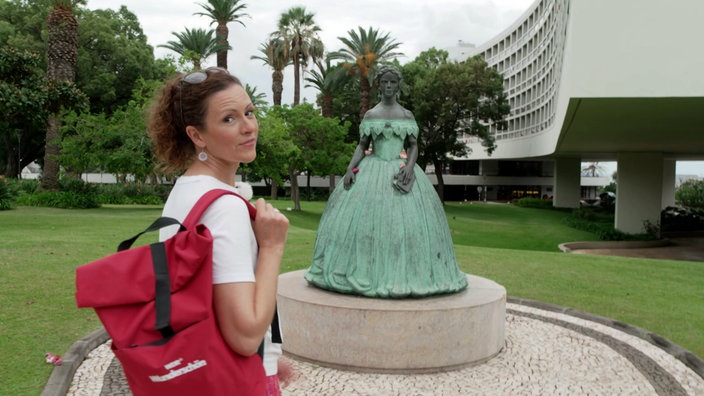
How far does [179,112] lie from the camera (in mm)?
1873

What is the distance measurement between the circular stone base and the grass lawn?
2442 millimetres

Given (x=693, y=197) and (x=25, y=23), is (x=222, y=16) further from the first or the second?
(x=693, y=197)

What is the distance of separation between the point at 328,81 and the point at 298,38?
608cm

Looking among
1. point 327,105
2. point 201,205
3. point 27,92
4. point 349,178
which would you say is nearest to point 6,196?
point 27,92

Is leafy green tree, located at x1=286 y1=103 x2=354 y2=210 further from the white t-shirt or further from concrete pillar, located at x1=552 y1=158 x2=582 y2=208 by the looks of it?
the white t-shirt

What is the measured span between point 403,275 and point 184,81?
4.20 m

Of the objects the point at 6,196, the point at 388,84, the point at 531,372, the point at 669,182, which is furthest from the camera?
the point at 669,182

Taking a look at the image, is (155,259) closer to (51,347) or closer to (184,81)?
(184,81)

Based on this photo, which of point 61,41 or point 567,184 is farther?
point 567,184

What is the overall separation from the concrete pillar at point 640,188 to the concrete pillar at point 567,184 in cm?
2072

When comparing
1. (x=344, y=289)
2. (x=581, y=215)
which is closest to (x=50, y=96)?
(x=344, y=289)

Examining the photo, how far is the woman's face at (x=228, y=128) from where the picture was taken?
1846 mm

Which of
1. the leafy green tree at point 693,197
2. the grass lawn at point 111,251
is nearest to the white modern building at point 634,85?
the grass lawn at point 111,251

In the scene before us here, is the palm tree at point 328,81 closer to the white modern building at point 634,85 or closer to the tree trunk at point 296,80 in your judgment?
the tree trunk at point 296,80
